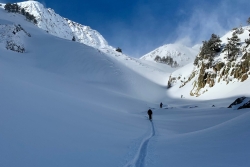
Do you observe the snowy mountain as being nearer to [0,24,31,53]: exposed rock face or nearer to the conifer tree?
the conifer tree

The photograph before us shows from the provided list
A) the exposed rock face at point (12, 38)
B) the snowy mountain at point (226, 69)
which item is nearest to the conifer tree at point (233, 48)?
the snowy mountain at point (226, 69)

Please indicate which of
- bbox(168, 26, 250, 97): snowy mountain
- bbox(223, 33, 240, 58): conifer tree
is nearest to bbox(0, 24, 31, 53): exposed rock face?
bbox(168, 26, 250, 97): snowy mountain

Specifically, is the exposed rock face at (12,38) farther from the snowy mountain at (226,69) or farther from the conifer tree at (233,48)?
the conifer tree at (233,48)

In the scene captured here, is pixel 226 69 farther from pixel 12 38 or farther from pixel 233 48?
pixel 12 38

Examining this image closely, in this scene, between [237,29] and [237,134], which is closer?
[237,134]

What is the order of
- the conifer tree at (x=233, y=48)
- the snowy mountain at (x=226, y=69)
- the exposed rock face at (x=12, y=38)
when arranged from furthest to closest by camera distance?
1. the exposed rock face at (x=12, y=38)
2. the conifer tree at (x=233, y=48)
3. the snowy mountain at (x=226, y=69)

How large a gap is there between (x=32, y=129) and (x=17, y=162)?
274 cm

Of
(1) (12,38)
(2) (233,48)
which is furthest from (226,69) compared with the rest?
(1) (12,38)

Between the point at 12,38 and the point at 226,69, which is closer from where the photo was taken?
the point at 226,69

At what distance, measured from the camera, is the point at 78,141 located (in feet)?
28.6

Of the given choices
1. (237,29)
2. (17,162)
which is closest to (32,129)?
(17,162)

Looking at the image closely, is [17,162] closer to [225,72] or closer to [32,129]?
[32,129]

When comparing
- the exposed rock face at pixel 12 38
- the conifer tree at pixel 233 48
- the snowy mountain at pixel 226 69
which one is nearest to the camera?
the snowy mountain at pixel 226 69

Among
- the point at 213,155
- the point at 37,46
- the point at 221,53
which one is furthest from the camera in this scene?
the point at 37,46
